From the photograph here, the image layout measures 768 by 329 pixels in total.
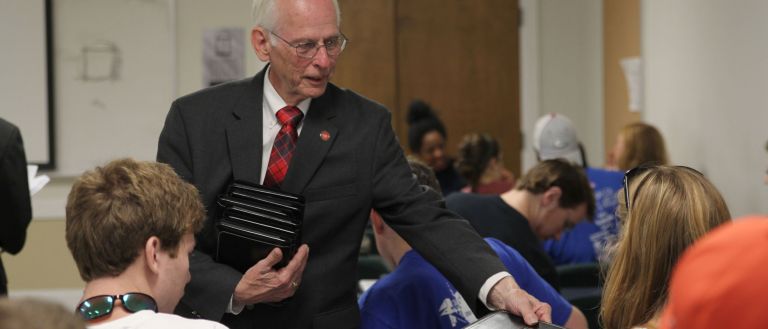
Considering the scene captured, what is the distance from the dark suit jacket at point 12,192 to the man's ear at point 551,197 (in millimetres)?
1751

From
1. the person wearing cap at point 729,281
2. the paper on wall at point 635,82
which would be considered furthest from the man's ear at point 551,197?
the paper on wall at point 635,82

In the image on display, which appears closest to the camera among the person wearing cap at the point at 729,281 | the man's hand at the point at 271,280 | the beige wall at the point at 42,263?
the person wearing cap at the point at 729,281

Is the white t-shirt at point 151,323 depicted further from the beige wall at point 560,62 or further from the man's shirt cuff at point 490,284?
the beige wall at point 560,62

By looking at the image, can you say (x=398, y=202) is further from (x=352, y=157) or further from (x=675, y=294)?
(x=675, y=294)

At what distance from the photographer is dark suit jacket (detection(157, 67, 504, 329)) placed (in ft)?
7.75

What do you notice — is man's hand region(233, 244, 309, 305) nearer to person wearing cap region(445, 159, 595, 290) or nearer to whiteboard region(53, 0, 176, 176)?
person wearing cap region(445, 159, 595, 290)

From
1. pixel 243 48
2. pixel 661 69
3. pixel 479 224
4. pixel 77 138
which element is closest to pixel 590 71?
pixel 661 69

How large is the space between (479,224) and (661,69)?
2.98 m

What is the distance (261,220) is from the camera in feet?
7.32

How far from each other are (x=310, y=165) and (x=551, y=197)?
1.63 m

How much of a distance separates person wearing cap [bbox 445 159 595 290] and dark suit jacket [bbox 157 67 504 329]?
120 centimetres

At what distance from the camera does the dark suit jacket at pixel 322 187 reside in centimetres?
236

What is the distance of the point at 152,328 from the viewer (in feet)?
5.17

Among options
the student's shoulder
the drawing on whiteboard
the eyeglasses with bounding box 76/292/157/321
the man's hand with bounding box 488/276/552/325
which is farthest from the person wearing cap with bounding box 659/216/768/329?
the drawing on whiteboard
